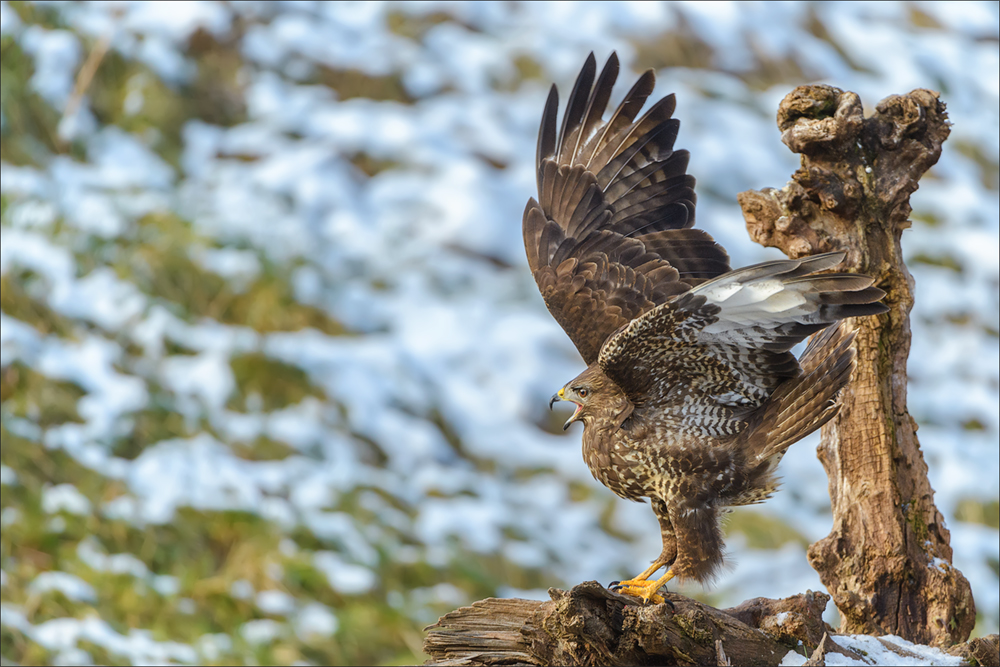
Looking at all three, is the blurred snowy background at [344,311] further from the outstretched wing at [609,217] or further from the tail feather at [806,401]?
the tail feather at [806,401]

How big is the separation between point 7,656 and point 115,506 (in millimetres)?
1158

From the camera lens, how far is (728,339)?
11.7ft

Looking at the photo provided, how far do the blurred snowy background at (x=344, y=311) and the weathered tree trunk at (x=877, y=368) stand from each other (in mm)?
2606

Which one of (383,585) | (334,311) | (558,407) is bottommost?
(383,585)

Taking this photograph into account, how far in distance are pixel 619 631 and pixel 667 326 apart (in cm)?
102

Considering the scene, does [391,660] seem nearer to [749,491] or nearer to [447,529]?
[447,529]

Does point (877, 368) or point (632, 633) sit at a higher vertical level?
point (877, 368)

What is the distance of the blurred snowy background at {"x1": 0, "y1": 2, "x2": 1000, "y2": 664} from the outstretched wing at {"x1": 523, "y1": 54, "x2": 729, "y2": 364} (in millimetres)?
2868

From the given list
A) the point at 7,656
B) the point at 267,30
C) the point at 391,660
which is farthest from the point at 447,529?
the point at 267,30

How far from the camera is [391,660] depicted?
6.27 m

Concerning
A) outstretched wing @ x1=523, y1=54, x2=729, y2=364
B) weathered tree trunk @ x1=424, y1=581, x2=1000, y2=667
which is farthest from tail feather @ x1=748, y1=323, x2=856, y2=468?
outstretched wing @ x1=523, y1=54, x2=729, y2=364

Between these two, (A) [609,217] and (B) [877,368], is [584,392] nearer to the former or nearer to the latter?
(A) [609,217]

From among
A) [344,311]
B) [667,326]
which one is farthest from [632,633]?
[344,311]

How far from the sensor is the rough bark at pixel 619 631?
321cm
